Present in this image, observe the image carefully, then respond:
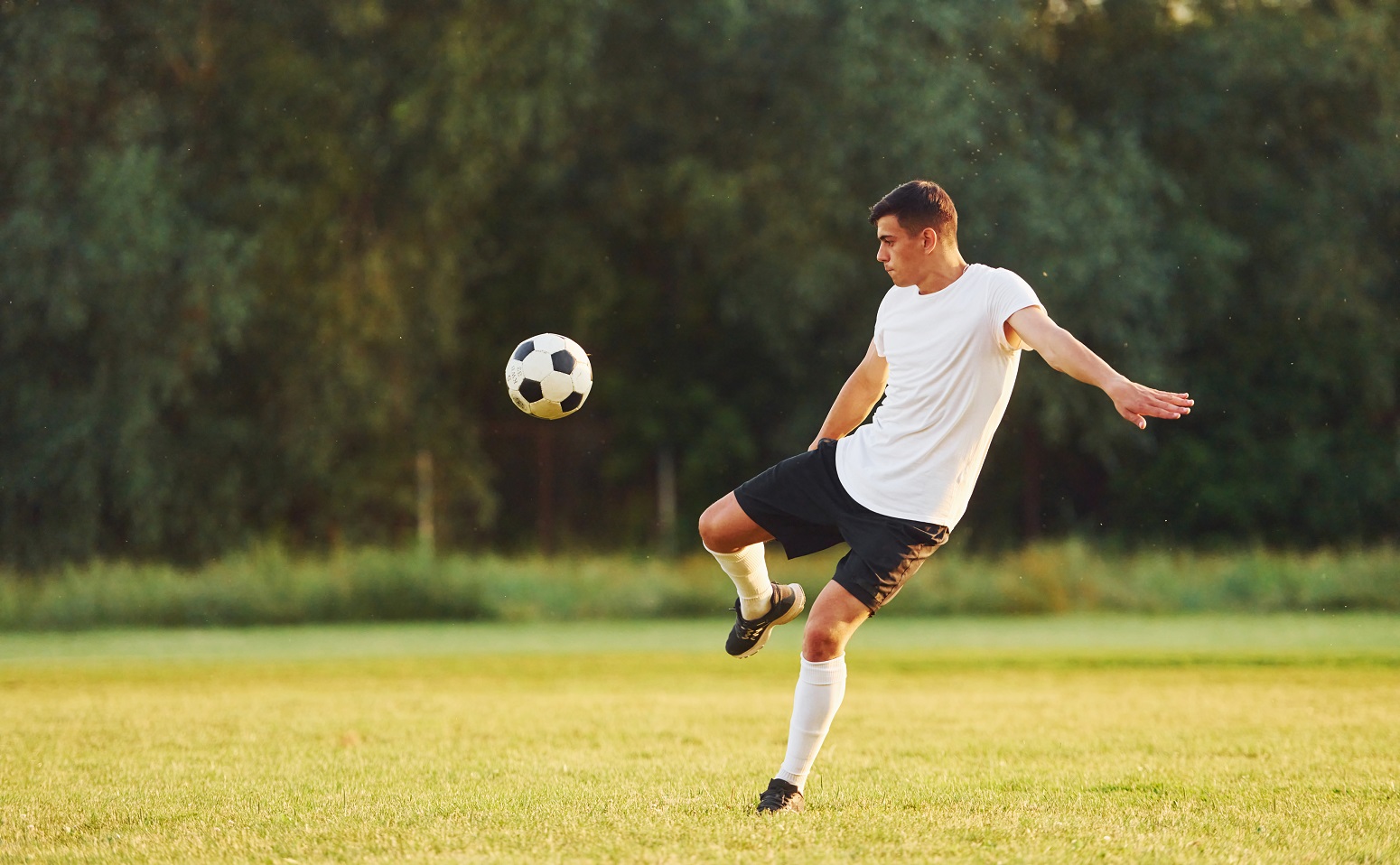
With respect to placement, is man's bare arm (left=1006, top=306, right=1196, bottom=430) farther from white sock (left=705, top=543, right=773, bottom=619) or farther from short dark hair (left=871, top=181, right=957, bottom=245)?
white sock (left=705, top=543, right=773, bottom=619)

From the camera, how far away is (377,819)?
5000 mm

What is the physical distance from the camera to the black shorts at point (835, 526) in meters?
5.30

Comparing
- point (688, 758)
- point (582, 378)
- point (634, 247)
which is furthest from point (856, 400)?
point (634, 247)

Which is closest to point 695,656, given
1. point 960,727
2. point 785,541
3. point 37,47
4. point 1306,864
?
point 960,727

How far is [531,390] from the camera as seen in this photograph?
22.2 ft

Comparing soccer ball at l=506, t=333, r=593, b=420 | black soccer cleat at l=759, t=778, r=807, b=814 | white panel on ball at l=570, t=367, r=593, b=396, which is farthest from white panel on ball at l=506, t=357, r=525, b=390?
black soccer cleat at l=759, t=778, r=807, b=814

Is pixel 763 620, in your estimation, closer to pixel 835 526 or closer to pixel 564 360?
pixel 835 526

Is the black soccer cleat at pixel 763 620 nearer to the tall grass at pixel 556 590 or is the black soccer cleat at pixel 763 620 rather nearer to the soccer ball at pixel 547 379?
the soccer ball at pixel 547 379

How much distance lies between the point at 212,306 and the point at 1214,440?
17231 mm

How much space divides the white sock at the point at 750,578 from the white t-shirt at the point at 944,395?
25.9 inches

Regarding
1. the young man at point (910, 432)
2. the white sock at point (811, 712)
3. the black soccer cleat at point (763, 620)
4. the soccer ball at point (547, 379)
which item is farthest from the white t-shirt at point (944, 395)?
the soccer ball at point (547, 379)

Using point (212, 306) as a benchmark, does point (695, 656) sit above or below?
below

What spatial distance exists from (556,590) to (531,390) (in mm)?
13102

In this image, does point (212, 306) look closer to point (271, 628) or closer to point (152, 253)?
point (152, 253)
